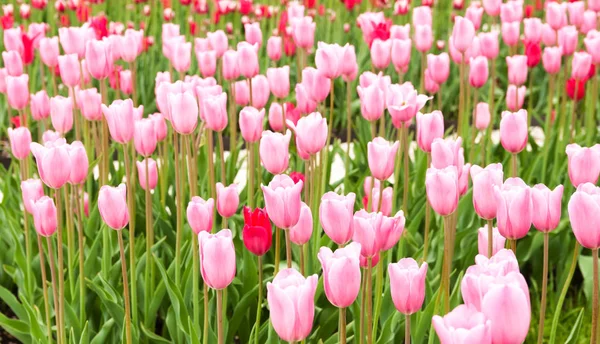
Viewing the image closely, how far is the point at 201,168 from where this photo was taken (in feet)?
10.5

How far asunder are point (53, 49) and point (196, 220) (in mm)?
1443

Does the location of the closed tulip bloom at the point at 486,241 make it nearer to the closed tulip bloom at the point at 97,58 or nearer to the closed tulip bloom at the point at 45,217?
the closed tulip bloom at the point at 45,217

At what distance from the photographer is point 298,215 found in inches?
61.7

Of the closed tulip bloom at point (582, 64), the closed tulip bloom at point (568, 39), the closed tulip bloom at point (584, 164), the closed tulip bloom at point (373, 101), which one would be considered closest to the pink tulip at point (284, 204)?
the closed tulip bloom at point (584, 164)

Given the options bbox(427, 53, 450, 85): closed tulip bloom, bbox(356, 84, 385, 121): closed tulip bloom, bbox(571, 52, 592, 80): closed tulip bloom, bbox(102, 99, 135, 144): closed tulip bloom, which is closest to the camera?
bbox(102, 99, 135, 144): closed tulip bloom

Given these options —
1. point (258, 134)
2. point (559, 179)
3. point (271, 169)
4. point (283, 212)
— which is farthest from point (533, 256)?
point (283, 212)

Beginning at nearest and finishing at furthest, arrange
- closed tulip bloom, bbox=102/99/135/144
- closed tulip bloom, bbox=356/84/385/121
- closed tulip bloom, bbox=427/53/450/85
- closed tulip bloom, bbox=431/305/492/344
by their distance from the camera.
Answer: closed tulip bloom, bbox=431/305/492/344 < closed tulip bloom, bbox=102/99/135/144 < closed tulip bloom, bbox=356/84/385/121 < closed tulip bloom, bbox=427/53/450/85

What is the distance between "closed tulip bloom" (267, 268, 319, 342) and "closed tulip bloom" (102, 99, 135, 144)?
94cm

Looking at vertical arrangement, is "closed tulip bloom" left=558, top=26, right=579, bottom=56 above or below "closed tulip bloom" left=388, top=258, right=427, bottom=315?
above

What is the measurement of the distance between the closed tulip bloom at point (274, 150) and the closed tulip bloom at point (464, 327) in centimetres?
88

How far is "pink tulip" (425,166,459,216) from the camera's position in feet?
5.02

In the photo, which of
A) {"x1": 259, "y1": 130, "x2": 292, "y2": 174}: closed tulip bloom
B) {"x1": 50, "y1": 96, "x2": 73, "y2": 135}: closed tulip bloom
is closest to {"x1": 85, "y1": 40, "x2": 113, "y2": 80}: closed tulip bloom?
{"x1": 50, "y1": 96, "x2": 73, "y2": 135}: closed tulip bloom

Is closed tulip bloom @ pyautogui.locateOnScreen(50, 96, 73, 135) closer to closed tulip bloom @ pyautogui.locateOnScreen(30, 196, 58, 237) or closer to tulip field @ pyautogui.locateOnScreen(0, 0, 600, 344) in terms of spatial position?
tulip field @ pyautogui.locateOnScreen(0, 0, 600, 344)

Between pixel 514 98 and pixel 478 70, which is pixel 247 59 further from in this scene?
pixel 514 98
